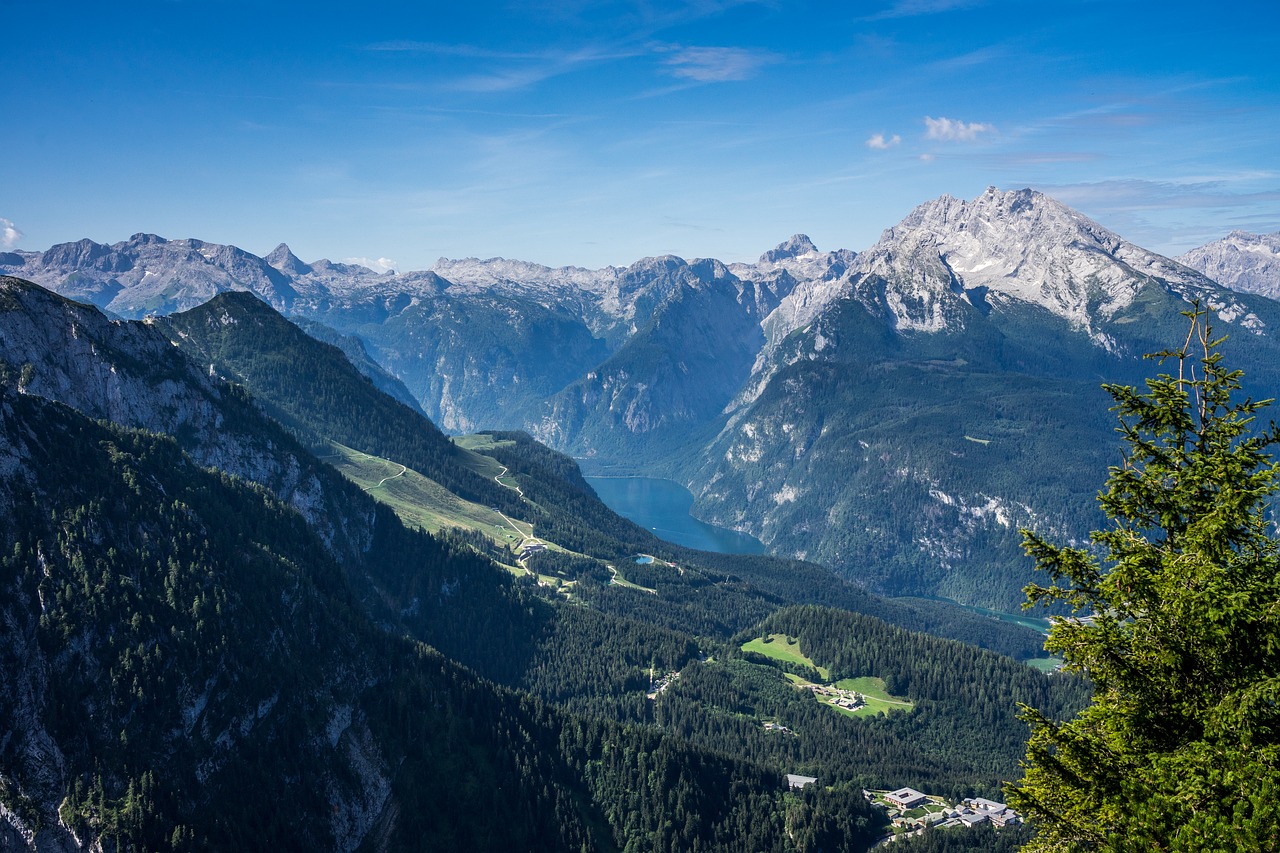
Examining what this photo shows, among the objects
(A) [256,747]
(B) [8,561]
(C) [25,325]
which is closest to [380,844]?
(A) [256,747]

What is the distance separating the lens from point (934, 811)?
151m

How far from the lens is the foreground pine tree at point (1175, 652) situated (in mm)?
30406

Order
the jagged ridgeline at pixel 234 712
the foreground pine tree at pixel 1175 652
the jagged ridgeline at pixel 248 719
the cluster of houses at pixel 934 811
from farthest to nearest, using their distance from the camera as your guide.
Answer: the cluster of houses at pixel 934 811, the jagged ridgeline at pixel 248 719, the jagged ridgeline at pixel 234 712, the foreground pine tree at pixel 1175 652

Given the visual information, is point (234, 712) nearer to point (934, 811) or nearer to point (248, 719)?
point (248, 719)

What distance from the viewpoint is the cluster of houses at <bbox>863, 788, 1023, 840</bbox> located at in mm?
145000

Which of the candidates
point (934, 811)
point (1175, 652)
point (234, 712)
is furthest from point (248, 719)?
point (1175, 652)

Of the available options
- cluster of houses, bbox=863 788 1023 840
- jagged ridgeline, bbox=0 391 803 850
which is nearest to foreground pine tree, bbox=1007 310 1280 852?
jagged ridgeline, bbox=0 391 803 850

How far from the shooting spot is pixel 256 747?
122250 mm

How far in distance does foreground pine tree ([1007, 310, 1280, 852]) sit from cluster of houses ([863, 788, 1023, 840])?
117899 mm

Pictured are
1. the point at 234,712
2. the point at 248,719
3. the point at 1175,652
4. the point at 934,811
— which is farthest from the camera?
the point at 934,811

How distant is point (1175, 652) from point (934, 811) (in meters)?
132

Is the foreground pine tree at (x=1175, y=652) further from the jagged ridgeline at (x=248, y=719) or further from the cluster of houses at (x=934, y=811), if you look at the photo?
the cluster of houses at (x=934, y=811)

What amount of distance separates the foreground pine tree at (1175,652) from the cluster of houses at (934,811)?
118m

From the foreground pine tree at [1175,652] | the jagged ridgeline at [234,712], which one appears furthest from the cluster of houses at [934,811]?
Result: the foreground pine tree at [1175,652]
